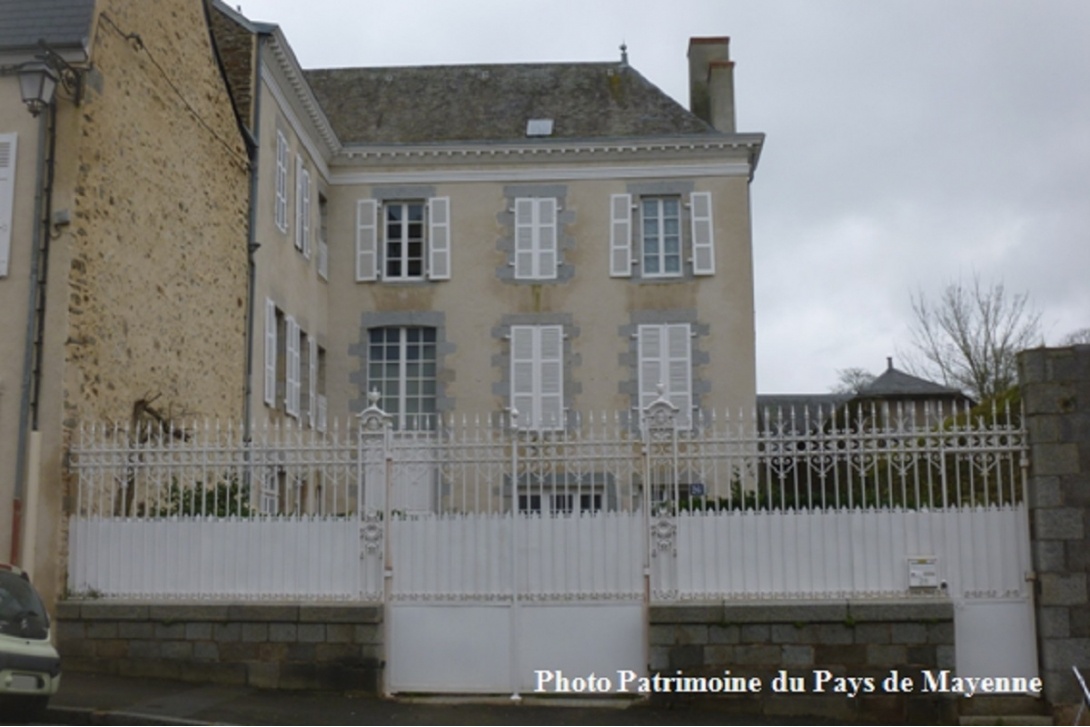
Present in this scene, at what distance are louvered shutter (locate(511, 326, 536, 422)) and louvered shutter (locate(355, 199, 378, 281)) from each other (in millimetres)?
2533

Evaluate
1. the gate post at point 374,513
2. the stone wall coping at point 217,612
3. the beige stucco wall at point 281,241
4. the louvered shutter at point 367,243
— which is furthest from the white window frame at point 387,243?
the stone wall coping at point 217,612

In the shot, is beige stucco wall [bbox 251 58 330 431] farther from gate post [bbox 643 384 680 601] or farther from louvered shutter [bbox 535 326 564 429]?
gate post [bbox 643 384 680 601]

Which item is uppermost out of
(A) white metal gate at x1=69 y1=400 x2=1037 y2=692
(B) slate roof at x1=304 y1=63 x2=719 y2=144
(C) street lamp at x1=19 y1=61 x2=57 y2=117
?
(B) slate roof at x1=304 y1=63 x2=719 y2=144

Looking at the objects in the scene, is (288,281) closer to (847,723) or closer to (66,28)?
(66,28)

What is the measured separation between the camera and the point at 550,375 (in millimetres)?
19797

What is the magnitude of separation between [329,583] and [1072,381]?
5.81m

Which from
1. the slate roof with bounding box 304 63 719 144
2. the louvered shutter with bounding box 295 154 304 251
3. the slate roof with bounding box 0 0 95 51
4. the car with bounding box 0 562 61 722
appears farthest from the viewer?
the slate roof with bounding box 304 63 719 144

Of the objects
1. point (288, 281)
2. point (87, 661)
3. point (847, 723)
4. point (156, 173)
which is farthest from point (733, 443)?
point (288, 281)

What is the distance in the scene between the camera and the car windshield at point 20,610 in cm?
786

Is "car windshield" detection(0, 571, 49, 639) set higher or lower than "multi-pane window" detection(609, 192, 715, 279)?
lower

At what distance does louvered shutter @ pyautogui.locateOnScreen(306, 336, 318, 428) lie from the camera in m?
18.4

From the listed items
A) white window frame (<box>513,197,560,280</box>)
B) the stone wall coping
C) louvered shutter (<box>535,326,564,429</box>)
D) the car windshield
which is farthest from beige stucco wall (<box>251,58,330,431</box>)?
the car windshield

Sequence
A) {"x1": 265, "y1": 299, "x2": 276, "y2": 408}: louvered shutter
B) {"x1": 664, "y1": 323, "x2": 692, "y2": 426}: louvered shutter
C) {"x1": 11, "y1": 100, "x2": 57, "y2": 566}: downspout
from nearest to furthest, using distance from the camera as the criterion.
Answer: {"x1": 11, "y1": 100, "x2": 57, "y2": 566}: downspout → {"x1": 265, "y1": 299, "x2": 276, "y2": 408}: louvered shutter → {"x1": 664, "y1": 323, "x2": 692, "y2": 426}: louvered shutter

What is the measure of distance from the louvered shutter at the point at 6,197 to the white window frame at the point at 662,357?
11.0 m
